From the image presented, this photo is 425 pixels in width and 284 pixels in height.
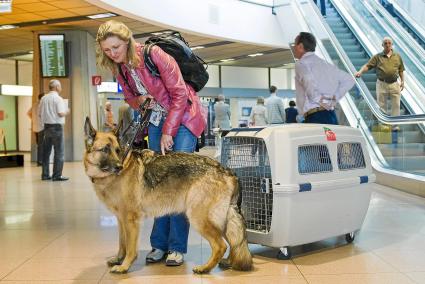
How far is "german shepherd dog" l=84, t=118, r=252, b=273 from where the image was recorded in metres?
3.14

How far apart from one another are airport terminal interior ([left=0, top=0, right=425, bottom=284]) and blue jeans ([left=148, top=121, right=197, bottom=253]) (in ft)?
0.56

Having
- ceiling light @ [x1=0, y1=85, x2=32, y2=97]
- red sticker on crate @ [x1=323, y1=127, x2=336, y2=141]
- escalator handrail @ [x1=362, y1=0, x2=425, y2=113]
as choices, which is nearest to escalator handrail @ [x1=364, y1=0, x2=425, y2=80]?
escalator handrail @ [x1=362, y1=0, x2=425, y2=113]

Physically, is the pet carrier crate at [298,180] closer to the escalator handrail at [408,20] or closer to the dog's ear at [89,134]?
the dog's ear at [89,134]

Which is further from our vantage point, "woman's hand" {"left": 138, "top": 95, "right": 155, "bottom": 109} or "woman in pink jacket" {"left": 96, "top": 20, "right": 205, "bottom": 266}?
"woman's hand" {"left": 138, "top": 95, "right": 155, "bottom": 109}

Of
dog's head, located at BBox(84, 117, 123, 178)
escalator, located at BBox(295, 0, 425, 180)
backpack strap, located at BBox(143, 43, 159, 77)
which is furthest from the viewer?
escalator, located at BBox(295, 0, 425, 180)

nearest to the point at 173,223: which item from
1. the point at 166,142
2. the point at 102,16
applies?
the point at 166,142

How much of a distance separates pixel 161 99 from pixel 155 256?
43.9 inches

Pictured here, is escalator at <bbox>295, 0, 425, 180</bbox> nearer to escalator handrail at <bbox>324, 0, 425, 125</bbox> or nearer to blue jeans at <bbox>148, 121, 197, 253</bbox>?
escalator handrail at <bbox>324, 0, 425, 125</bbox>

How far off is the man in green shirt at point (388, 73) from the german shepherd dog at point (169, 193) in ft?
20.0

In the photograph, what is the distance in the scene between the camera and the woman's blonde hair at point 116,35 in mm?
3158

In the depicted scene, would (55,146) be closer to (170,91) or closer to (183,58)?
(183,58)

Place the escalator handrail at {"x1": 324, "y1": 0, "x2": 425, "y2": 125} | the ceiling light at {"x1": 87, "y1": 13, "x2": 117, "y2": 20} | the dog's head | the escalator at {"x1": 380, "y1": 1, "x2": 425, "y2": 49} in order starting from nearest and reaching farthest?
1. the dog's head
2. the escalator handrail at {"x1": 324, "y1": 0, "x2": 425, "y2": 125}
3. the escalator at {"x1": 380, "y1": 1, "x2": 425, "y2": 49}
4. the ceiling light at {"x1": 87, "y1": 13, "x2": 117, "y2": 20}

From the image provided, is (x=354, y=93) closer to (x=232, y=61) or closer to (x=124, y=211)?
(x=124, y=211)

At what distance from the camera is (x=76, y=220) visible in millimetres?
5281
